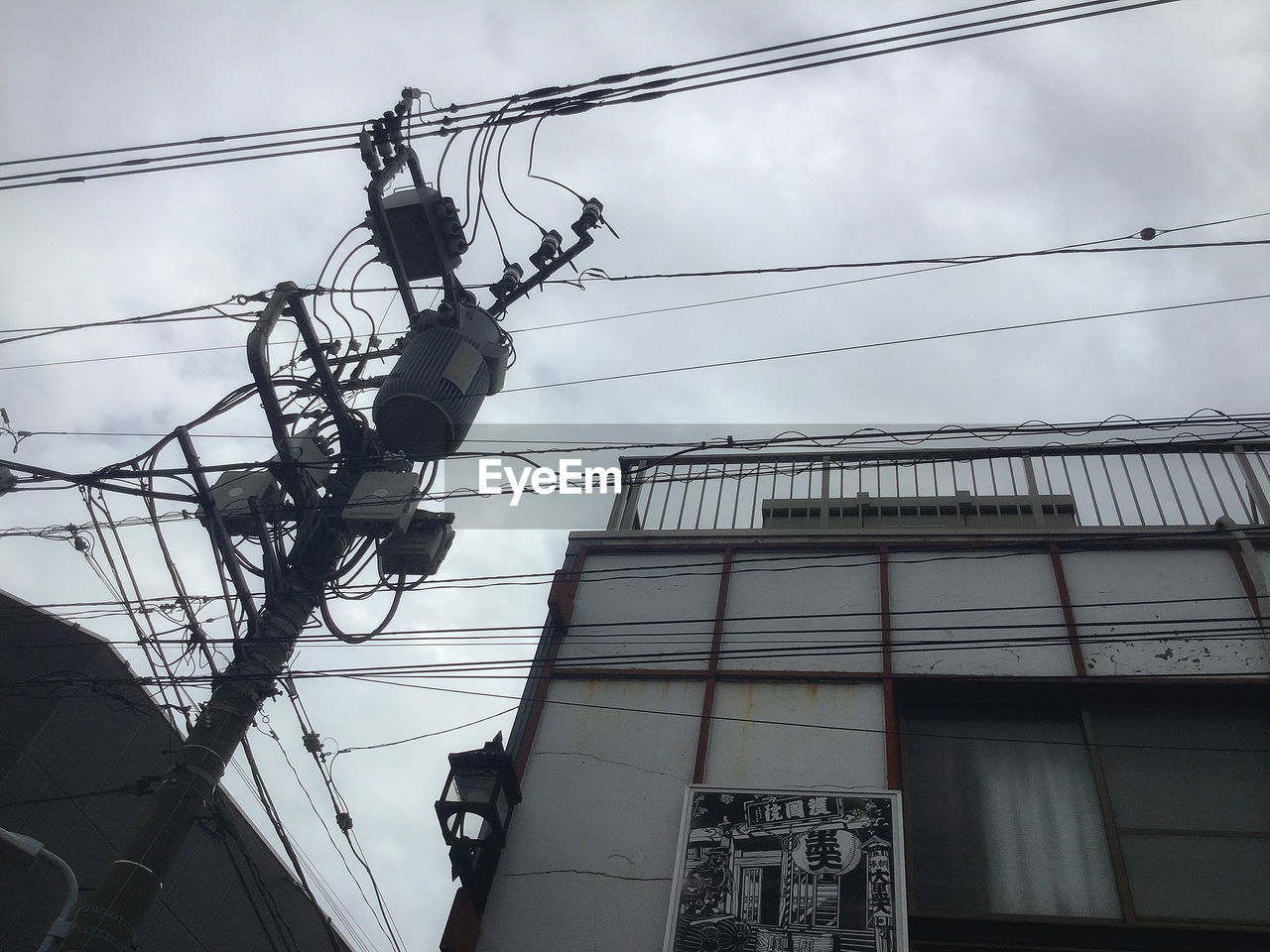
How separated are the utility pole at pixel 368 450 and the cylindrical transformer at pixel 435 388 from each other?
1 cm

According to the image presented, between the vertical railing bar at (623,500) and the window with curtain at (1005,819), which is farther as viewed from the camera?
the vertical railing bar at (623,500)

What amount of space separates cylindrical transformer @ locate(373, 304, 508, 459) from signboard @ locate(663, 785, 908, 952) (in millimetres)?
4131

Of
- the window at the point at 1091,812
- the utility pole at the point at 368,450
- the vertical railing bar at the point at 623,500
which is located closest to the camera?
the window at the point at 1091,812

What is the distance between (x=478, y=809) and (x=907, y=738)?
3345 mm

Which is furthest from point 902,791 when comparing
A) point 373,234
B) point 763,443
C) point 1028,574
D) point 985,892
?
point 373,234

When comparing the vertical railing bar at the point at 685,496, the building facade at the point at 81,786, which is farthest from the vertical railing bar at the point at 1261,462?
the building facade at the point at 81,786

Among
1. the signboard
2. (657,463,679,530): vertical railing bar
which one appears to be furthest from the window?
(657,463,679,530): vertical railing bar

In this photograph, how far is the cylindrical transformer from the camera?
881cm

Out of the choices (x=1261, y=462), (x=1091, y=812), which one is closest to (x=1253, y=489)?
(x=1261, y=462)

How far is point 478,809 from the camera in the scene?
22.4 ft

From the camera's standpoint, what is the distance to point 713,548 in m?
8.91

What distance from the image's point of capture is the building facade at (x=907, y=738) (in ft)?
20.5

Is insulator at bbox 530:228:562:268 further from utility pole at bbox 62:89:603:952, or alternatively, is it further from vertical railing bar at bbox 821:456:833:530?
vertical railing bar at bbox 821:456:833:530

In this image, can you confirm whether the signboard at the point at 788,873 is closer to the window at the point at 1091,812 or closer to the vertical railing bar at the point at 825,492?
the window at the point at 1091,812
